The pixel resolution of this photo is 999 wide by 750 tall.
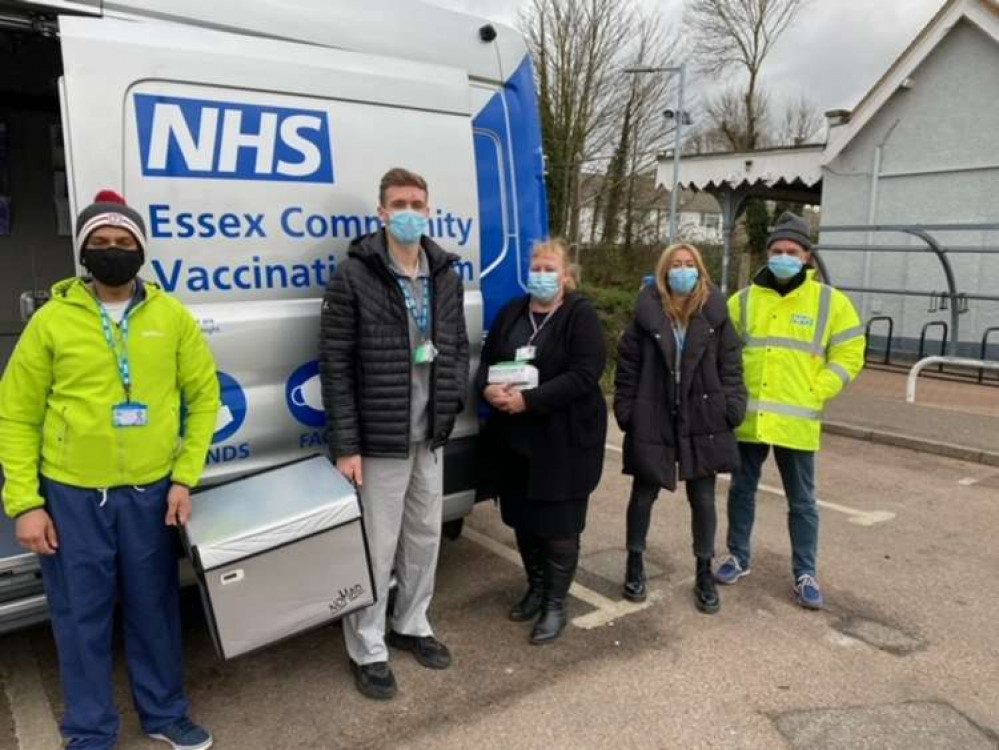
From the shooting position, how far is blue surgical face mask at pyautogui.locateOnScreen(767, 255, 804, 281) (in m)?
3.67

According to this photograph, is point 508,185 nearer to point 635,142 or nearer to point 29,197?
point 29,197

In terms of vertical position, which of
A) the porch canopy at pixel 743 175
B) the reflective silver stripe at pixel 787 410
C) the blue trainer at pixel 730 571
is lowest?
the blue trainer at pixel 730 571

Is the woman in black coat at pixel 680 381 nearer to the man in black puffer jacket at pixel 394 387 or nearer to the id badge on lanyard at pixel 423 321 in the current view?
the man in black puffer jacket at pixel 394 387

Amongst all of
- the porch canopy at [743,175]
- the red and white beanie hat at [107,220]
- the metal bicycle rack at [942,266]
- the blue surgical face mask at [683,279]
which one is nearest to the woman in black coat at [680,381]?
the blue surgical face mask at [683,279]

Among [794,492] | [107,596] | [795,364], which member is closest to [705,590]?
[794,492]

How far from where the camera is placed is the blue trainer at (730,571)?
4074 millimetres

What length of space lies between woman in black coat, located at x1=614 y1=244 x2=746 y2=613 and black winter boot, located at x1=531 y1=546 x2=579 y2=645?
19.6 inches

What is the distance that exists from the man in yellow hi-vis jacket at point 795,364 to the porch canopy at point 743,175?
1067 cm

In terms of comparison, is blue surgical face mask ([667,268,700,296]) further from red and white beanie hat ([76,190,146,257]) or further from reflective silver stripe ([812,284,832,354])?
red and white beanie hat ([76,190,146,257])

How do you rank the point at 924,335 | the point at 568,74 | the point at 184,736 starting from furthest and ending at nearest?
the point at 568,74
the point at 924,335
the point at 184,736

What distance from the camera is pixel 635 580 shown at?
3857mm

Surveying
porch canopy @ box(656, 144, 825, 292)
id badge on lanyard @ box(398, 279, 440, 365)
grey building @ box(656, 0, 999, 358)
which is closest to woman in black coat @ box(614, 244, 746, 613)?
id badge on lanyard @ box(398, 279, 440, 365)

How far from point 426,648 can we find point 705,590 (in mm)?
1376

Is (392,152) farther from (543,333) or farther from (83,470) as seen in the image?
(83,470)
